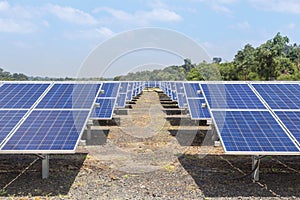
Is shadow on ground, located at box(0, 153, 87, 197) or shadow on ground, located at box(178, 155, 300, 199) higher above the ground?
shadow on ground, located at box(178, 155, 300, 199)

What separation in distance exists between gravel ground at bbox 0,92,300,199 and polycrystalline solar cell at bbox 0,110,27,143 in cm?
120

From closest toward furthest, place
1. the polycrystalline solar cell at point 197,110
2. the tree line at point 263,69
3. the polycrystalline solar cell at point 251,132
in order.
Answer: the polycrystalline solar cell at point 251,132 → the polycrystalline solar cell at point 197,110 → the tree line at point 263,69

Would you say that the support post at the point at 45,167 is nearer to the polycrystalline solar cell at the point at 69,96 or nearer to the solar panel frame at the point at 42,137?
the solar panel frame at the point at 42,137

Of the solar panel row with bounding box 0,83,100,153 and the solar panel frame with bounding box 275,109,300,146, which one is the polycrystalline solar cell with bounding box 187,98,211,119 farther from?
the solar panel frame with bounding box 275,109,300,146

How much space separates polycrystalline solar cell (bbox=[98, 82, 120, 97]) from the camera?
18.2 metres

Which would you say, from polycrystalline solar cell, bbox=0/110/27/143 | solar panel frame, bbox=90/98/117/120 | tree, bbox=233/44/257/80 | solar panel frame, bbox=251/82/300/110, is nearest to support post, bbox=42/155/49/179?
polycrystalline solar cell, bbox=0/110/27/143

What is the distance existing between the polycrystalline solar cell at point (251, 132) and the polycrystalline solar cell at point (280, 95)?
782 millimetres

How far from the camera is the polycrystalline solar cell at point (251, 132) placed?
25.9 feet

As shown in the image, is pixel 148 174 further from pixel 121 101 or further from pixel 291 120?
pixel 121 101

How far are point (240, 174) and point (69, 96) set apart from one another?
5258mm

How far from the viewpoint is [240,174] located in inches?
373

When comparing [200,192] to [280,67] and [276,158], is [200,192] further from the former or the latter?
[280,67]

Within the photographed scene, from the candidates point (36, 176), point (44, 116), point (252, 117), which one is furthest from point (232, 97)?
point (36, 176)

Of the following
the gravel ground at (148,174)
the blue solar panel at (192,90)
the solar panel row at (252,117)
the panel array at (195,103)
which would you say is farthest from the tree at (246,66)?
the gravel ground at (148,174)
